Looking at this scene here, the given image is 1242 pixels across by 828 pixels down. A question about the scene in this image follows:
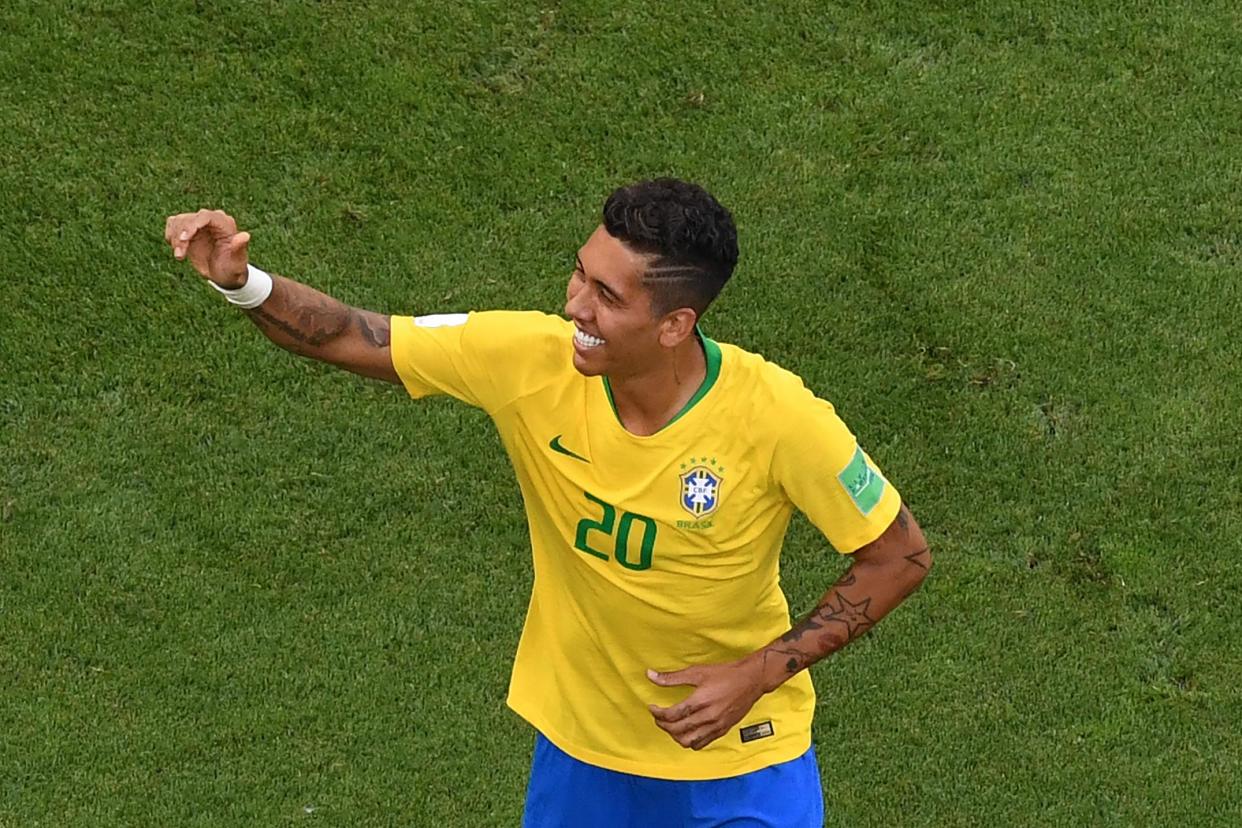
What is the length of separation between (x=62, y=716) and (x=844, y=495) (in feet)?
11.1

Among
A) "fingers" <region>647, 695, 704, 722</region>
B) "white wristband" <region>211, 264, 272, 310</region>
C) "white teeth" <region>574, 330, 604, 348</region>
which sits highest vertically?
"white teeth" <region>574, 330, 604, 348</region>

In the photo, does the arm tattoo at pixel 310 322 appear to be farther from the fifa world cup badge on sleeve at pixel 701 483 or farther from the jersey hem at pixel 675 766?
the jersey hem at pixel 675 766

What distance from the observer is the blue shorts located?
4.73m

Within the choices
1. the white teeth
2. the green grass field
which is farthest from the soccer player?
the green grass field

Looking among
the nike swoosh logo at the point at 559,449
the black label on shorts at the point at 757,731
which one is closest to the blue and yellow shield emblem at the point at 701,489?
the nike swoosh logo at the point at 559,449

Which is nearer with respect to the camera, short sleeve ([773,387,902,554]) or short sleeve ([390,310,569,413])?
short sleeve ([773,387,902,554])

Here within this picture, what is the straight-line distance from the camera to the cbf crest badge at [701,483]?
438 cm

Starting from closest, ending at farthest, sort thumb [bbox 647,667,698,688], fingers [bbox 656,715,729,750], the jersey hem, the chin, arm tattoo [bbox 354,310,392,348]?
1. the chin
2. fingers [bbox 656,715,729,750]
3. thumb [bbox 647,667,698,688]
4. arm tattoo [bbox 354,310,392,348]
5. the jersey hem

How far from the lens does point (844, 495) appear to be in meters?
4.31

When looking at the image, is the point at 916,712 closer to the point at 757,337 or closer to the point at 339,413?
the point at 757,337

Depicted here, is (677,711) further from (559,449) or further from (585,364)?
(585,364)

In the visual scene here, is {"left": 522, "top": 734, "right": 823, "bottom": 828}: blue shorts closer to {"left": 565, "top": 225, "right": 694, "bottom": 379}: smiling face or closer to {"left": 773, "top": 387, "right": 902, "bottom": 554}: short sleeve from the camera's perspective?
{"left": 773, "top": 387, "right": 902, "bottom": 554}: short sleeve

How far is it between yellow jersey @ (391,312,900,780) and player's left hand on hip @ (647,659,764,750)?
15 centimetres

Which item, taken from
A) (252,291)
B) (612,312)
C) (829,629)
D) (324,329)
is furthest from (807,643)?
(252,291)
